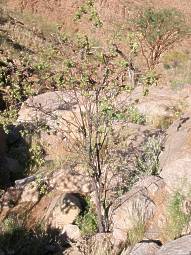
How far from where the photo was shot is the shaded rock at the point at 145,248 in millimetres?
6617

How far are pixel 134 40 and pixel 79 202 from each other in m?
3.04

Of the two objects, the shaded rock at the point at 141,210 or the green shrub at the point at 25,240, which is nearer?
the shaded rock at the point at 141,210

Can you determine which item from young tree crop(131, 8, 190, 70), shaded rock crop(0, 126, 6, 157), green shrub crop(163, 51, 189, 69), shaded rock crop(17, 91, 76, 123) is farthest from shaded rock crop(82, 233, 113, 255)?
green shrub crop(163, 51, 189, 69)

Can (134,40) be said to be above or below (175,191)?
above

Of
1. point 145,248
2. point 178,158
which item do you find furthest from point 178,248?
point 178,158

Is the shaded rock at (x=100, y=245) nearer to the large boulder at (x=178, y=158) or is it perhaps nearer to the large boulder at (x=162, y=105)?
the large boulder at (x=178, y=158)

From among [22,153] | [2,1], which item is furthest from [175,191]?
[2,1]

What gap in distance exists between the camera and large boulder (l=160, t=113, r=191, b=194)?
7945mm

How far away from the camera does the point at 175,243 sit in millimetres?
6297

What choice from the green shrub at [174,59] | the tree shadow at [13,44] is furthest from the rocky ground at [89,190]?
the green shrub at [174,59]

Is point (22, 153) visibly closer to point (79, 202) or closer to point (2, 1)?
point (79, 202)

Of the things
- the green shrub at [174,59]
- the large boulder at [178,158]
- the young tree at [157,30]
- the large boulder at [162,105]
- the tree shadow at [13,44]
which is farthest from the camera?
the green shrub at [174,59]

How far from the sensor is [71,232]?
830 cm

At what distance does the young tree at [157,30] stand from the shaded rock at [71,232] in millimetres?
23692
